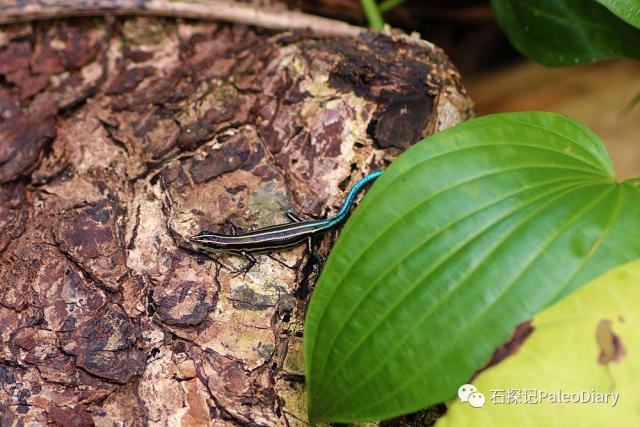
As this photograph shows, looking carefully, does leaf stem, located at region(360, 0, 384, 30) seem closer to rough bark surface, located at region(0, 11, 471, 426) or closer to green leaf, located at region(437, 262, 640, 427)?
rough bark surface, located at region(0, 11, 471, 426)

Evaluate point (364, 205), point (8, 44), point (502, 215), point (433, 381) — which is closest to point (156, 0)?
point (8, 44)

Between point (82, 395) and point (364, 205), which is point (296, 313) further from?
point (82, 395)

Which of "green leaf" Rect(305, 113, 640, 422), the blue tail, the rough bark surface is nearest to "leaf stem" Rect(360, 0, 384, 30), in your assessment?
the rough bark surface

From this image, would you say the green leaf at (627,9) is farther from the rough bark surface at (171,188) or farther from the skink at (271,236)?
the skink at (271,236)

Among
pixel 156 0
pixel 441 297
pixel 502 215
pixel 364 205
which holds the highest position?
pixel 156 0

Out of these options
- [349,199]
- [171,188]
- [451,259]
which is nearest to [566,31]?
[349,199]

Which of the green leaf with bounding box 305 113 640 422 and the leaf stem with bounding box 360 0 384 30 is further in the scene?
the leaf stem with bounding box 360 0 384 30
